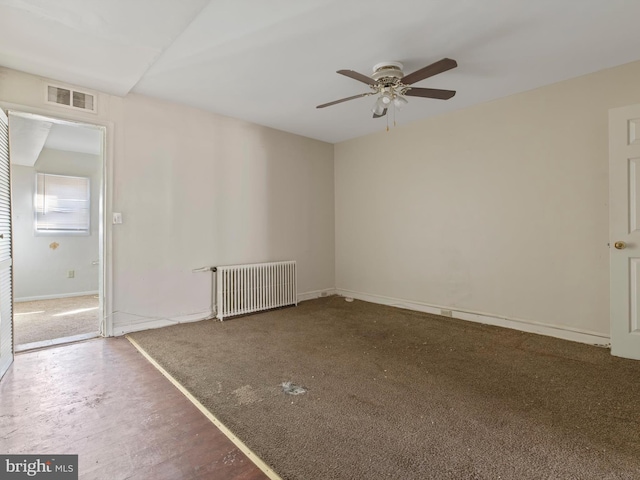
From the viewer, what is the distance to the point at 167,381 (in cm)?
228

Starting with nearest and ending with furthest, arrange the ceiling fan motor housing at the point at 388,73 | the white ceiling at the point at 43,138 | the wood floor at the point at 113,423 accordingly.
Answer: the wood floor at the point at 113,423 → the ceiling fan motor housing at the point at 388,73 → the white ceiling at the point at 43,138

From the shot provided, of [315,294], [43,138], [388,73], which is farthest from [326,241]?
[43,138]

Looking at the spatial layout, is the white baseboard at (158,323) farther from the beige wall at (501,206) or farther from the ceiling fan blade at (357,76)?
the ceiling fan blade at (357,76)

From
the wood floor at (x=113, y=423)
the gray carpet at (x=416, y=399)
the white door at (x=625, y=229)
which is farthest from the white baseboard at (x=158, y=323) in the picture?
the white door at (x=625, y=229)

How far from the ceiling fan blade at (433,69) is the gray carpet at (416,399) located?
2.19 m

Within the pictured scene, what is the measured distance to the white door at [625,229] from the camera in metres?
2.63

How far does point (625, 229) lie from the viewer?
8.79 feet

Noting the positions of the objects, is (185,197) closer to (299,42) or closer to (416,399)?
(299,42)

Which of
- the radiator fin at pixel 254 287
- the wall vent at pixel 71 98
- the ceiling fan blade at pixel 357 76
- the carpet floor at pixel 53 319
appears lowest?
the carpet floor at pixel 53 319

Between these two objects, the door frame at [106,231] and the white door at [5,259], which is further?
the door frame at [106,231]

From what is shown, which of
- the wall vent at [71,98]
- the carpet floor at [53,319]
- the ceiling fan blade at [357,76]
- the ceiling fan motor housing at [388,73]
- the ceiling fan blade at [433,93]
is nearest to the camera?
the ceiling fan blade at [357,76]

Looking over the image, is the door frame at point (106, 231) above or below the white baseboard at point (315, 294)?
above

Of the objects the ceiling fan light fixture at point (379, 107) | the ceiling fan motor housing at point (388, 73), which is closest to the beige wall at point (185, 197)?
the ceiling fan light fixture at point (379, 107)

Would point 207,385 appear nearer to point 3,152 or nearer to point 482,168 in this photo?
point 3,152
